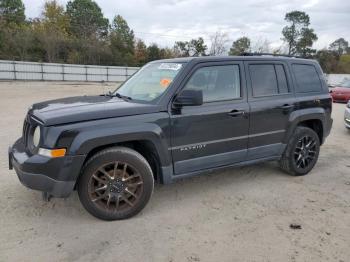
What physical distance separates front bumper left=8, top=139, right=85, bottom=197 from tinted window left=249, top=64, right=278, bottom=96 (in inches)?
101

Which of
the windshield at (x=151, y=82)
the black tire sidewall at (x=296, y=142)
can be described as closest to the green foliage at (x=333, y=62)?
the black tire sidewall at (x=296, y=142)

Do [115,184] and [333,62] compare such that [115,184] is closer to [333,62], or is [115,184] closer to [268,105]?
[268,105]

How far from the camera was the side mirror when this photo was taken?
152 inches

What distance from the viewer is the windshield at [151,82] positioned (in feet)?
13.8

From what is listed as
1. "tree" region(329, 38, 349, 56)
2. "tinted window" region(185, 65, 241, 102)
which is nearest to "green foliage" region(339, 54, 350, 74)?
"tree" region(329, 38, 349, 56)

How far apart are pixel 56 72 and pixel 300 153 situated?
30.4 meters

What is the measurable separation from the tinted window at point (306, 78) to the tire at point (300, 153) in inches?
24.9

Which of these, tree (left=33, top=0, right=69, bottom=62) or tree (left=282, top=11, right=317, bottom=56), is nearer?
tree (left=33, top=0, right=69, bottom=62)

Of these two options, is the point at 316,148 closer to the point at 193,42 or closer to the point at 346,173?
the point at 346,173

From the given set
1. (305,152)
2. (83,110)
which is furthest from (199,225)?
(305,152)

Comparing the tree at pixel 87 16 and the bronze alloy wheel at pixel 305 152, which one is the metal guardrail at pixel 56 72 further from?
the bronze alloy wheel at pixel 305 152

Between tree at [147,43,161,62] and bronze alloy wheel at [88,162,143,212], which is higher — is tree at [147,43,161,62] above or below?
above

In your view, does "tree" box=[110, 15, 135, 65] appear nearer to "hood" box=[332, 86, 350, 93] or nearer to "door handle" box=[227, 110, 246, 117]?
"hood" box=[332, 86, 350, 93]

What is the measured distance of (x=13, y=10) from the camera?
55.3 meters
